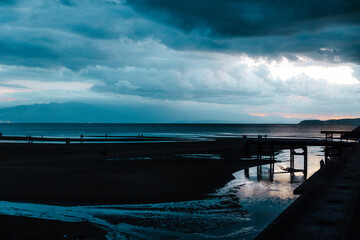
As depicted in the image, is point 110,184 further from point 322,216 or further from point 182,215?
point 322,216

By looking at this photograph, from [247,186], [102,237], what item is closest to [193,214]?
[102,237]

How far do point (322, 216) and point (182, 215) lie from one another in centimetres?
744

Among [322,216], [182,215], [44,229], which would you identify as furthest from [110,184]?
[322,216]

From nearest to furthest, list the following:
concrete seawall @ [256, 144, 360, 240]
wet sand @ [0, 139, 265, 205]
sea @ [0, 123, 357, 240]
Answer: concrete seawall @ [256, 144, 360, 240] → sea @ [0, 123, 357, 240] → wet sand @ [0, 139, 265, 205]

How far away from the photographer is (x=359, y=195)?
9.38 meters

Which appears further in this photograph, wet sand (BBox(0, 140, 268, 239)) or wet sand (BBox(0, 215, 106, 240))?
wet sand (BBox(0, 140, 268, 239))

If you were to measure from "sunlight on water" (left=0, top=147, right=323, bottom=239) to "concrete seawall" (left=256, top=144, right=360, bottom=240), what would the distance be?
321cm

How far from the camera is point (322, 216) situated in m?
7.63

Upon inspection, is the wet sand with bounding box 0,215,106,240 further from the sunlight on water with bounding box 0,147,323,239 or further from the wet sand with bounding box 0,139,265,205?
the wet sand with bounding box 0,139,265,205

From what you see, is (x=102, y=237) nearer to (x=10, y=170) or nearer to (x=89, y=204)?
(x=89, y=204)

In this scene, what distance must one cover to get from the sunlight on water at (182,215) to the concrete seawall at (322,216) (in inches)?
126

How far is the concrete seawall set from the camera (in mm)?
6425

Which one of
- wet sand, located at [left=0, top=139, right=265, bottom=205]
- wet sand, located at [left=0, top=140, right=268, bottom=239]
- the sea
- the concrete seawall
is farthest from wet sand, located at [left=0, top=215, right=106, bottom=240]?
the concrete seawall

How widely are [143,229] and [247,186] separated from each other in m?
11.2
